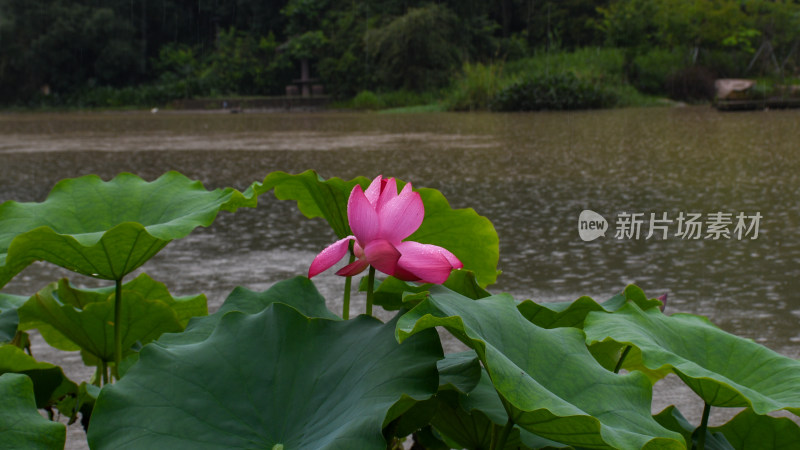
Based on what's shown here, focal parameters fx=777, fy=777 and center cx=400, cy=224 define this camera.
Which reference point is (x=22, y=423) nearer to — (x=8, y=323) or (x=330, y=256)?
(x=330, y=256)

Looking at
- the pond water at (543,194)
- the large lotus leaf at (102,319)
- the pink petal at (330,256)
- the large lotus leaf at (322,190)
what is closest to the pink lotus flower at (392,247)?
the pink petal at (330,256)

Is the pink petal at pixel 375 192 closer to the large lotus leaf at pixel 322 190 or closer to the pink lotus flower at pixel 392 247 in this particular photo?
the pink lotus flower at pixel 392 247

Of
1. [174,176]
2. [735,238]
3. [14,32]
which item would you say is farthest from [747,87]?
[14,32]

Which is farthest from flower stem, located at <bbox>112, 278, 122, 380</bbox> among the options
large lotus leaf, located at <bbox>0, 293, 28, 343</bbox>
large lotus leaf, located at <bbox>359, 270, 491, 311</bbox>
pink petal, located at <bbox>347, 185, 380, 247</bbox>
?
pink petal, located at <bbox>347, 185, 380, 247</bbox>

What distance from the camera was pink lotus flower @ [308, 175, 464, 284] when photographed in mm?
597

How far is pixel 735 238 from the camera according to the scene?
3.73 m

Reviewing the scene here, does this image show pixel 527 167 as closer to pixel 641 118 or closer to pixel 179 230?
pixel 179 230

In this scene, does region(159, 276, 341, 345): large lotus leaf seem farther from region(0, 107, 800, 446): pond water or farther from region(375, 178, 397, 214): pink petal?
region(0, 107, 800, 446): pond water

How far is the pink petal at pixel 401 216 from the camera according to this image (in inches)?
23.9

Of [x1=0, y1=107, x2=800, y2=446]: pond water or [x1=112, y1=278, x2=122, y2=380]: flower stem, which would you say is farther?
[x1=0, y1=107, x2=800, y2=446]: pond water

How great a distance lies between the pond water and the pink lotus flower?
4.85 ft

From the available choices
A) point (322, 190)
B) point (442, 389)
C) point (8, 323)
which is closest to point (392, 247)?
point (442, 389)

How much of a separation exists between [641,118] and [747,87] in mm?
3955

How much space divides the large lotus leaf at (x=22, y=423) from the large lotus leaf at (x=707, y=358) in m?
0.44
